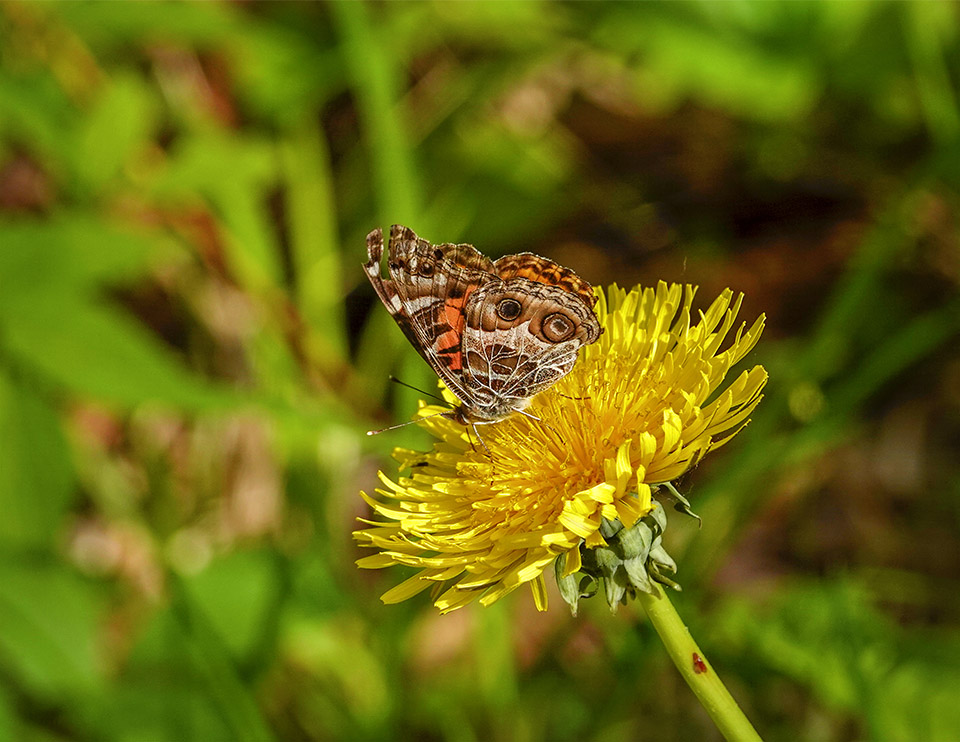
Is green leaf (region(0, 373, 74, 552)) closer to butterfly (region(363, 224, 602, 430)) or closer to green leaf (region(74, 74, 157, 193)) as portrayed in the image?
green leaf (region(74, 74, 157, 193))

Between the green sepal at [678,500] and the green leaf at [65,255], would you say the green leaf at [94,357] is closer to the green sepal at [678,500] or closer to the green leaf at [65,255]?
the green leaf at [65,255]

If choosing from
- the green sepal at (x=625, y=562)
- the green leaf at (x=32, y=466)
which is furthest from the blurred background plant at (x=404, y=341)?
the green sepal at (x=625, y=562)

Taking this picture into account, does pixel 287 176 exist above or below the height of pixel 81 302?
above

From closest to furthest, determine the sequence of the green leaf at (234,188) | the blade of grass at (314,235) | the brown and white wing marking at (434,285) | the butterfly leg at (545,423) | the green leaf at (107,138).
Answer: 1. the butterfly leg at (545,423)
2. the brown and white wing marking at (434,285)
3. the green leaf at (107,138)
4. the green leaf at (234,188)
5. the blade of grass at (314,235)

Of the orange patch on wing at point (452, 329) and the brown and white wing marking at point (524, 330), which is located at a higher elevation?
the orange patch on wing at point (452, 329)

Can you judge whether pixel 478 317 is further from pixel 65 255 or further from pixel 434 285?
pixel 65 255

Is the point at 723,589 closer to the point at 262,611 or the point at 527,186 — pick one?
the point at 262,611

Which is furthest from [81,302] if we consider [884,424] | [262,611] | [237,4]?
[884,424]
